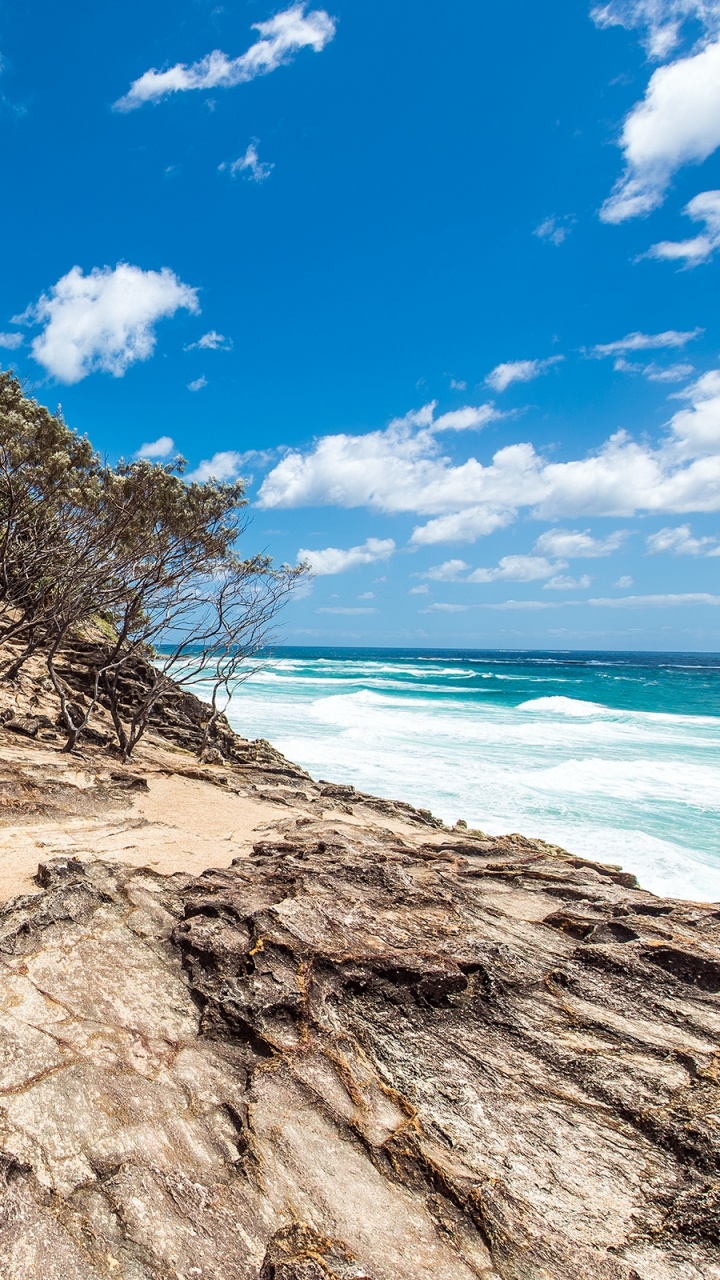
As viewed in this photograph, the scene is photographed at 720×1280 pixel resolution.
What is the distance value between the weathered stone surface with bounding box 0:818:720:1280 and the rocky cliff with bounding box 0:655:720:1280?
0.01 m

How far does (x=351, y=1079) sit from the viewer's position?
3.07m

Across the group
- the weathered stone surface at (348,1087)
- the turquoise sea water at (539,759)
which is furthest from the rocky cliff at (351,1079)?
the turquoise sea water at (539,759)

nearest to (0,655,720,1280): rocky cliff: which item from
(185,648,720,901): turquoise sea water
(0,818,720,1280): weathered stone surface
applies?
(0,818,720,1280): weathered stone surface

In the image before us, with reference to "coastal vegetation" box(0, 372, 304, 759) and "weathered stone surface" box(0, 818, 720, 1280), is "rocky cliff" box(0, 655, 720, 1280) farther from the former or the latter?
"coastal vegetation" box(0, 372, 304, 759)

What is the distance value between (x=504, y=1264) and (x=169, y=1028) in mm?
1790

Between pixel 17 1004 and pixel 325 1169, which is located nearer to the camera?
pixel 325 1169

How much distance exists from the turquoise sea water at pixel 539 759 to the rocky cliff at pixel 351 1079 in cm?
642

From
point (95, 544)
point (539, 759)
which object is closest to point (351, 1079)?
point (95, 544)

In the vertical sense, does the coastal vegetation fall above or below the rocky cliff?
above

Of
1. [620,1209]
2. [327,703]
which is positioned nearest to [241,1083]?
[620,1209]

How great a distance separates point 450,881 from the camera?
5.18 m

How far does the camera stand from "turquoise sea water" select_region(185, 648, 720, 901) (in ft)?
38.0

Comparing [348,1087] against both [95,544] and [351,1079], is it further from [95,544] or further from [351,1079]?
[95,544]

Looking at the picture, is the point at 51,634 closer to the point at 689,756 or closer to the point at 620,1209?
the point at 620,1209
